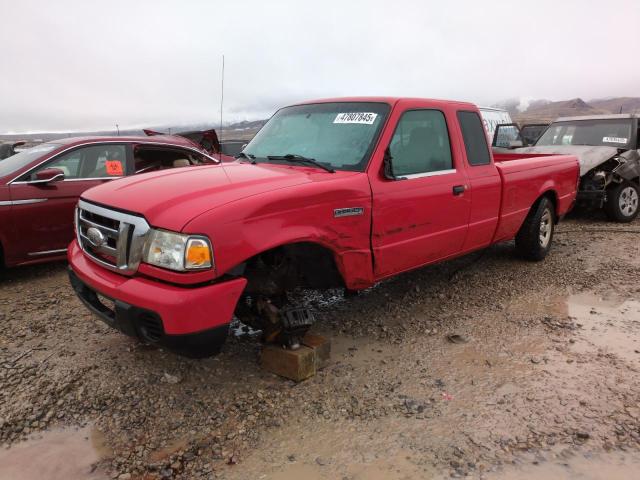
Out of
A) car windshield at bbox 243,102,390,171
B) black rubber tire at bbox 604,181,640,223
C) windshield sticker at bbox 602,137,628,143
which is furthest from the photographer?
windshield sticker at bbox 602,137,628,143

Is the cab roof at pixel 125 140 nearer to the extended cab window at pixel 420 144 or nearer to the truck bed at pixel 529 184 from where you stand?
the extended cab window at pixel 420 144

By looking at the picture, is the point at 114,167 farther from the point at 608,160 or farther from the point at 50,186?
the point at 608,160

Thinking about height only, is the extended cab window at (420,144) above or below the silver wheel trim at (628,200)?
above

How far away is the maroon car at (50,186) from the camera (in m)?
5.07

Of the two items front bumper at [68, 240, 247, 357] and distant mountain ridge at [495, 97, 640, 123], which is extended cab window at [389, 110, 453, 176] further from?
distant mountain ridge at [495, 97, 640, 123]

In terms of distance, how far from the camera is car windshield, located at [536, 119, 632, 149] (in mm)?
8578

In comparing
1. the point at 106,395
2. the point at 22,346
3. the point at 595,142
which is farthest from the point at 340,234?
the point at 595,142

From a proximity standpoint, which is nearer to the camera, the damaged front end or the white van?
the damaged front end

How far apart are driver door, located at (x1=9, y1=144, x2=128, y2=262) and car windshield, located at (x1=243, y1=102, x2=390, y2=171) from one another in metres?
2.42

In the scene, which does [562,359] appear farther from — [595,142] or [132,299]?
[595,142]

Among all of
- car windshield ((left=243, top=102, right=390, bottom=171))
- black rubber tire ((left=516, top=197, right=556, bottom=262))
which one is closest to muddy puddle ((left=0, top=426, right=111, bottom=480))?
car windshield ((left=243, top=102, right=390, bottom=171))

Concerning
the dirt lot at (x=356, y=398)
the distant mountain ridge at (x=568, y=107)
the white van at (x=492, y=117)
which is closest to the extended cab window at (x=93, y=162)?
the dirt lot at (x=356, y=398)

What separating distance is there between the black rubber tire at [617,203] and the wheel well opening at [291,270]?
660cm

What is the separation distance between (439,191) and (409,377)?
5.03 ft
